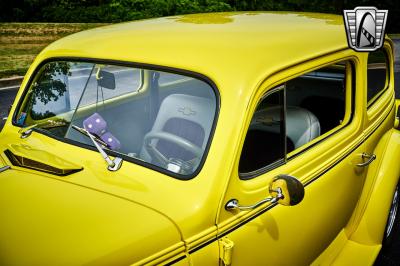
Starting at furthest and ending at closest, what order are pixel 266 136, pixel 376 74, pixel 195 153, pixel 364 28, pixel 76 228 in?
1. pixel 376 74
2. pixel 364 28
3. pixel 266 136
4. pixel 195 153
5. pixel 76 228

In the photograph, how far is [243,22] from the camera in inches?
107

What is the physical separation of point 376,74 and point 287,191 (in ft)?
6.60

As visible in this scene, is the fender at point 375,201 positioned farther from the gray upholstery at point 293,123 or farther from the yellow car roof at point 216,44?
the yellow car roof at point 216,44

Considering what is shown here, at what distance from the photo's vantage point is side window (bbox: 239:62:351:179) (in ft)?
6.76

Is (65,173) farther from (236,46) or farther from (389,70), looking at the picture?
(389,70)

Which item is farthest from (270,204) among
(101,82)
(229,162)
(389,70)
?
(389,70)

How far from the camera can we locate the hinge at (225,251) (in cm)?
177

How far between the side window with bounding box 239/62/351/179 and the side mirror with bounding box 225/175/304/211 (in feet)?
0.57

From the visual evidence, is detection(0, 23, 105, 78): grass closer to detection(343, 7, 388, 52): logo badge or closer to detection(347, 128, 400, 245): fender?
detection(343, 7, 388, 52): logo badge

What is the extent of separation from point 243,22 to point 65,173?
1.47 m

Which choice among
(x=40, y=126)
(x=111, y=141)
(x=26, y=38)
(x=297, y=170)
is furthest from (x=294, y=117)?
(x=26, y=38)

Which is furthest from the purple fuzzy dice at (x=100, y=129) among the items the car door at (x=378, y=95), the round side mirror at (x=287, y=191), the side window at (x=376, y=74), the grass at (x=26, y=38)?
the grass at (x=26, y=38)

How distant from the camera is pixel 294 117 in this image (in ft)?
8.88

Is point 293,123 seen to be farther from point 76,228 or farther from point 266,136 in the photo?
point 76,228
